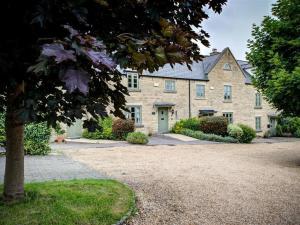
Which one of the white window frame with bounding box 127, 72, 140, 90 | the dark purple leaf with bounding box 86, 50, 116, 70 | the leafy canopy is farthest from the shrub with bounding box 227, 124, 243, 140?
the dark purple leaf with bounding box 86, 50, 116, 70

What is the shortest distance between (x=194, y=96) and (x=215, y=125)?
4642mm

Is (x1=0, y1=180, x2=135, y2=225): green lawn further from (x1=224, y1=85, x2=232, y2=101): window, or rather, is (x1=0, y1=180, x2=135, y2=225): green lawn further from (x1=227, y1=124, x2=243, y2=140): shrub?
(x1=224, y1=85, x2=232, y2=101): window

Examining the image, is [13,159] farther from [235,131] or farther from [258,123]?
[258,123]

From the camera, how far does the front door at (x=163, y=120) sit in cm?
2755

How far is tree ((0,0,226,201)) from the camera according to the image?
2.42 meters

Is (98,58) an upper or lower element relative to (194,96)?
lower

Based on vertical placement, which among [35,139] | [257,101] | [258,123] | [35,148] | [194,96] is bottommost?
[35,148]

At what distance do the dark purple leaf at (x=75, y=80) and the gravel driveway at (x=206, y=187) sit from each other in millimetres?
4111

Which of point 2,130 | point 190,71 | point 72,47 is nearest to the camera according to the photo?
point 72,47

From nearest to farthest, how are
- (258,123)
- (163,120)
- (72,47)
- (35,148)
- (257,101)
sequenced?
(72,47)
(35,148)
(163,120)
(258,123)
(257,101)

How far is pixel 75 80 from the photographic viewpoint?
2.29 meters

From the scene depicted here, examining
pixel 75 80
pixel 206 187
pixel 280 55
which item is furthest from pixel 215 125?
pixel 75 80

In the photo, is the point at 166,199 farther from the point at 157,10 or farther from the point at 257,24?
the point at 257,24

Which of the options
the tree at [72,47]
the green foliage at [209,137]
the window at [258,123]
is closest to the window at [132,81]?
the green foliage at [209,137]
